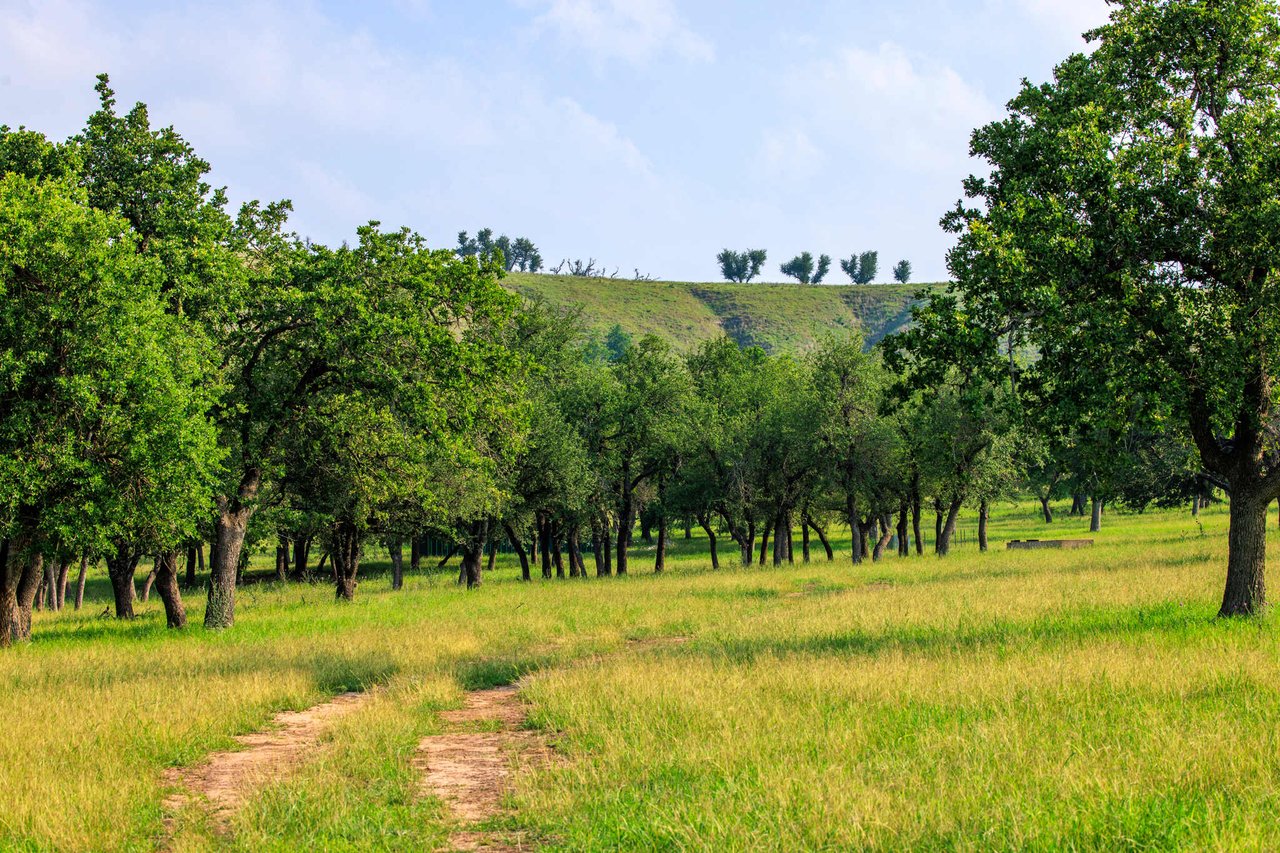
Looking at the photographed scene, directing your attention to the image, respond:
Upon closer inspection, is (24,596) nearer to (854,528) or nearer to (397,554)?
(397,554)

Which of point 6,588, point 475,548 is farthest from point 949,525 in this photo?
point 6,588

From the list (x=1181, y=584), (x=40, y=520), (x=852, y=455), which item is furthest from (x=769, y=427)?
(x=40, y=520)

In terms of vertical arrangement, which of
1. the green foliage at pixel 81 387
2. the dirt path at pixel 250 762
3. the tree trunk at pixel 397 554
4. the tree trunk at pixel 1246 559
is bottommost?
the tree trunk at pixel 397 554

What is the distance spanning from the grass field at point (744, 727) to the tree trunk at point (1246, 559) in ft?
2.50

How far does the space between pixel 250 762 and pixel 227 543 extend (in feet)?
49.7

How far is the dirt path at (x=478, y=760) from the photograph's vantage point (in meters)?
7.84

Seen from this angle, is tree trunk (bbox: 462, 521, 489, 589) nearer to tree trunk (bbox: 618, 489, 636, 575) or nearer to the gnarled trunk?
tree trunk (bbox: 618, 489, 636, 575)

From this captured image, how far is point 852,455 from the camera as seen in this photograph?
4384cm

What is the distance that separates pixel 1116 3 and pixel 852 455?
92.6 ft

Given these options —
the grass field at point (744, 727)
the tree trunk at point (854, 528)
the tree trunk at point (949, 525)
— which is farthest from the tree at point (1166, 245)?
the tree trunk at point (949, 525)

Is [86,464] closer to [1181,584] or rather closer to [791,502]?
[1181,584]

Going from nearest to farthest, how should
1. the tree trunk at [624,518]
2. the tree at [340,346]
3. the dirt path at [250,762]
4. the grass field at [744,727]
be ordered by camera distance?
the grass field at [744,727] → the dirt path at [250,762] → the tree at [340,346] → the tree trunk at [624,518]

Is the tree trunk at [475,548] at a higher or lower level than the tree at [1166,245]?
lower

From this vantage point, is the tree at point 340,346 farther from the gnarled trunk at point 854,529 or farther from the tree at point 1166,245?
the gnarled trunk at point 854,529
